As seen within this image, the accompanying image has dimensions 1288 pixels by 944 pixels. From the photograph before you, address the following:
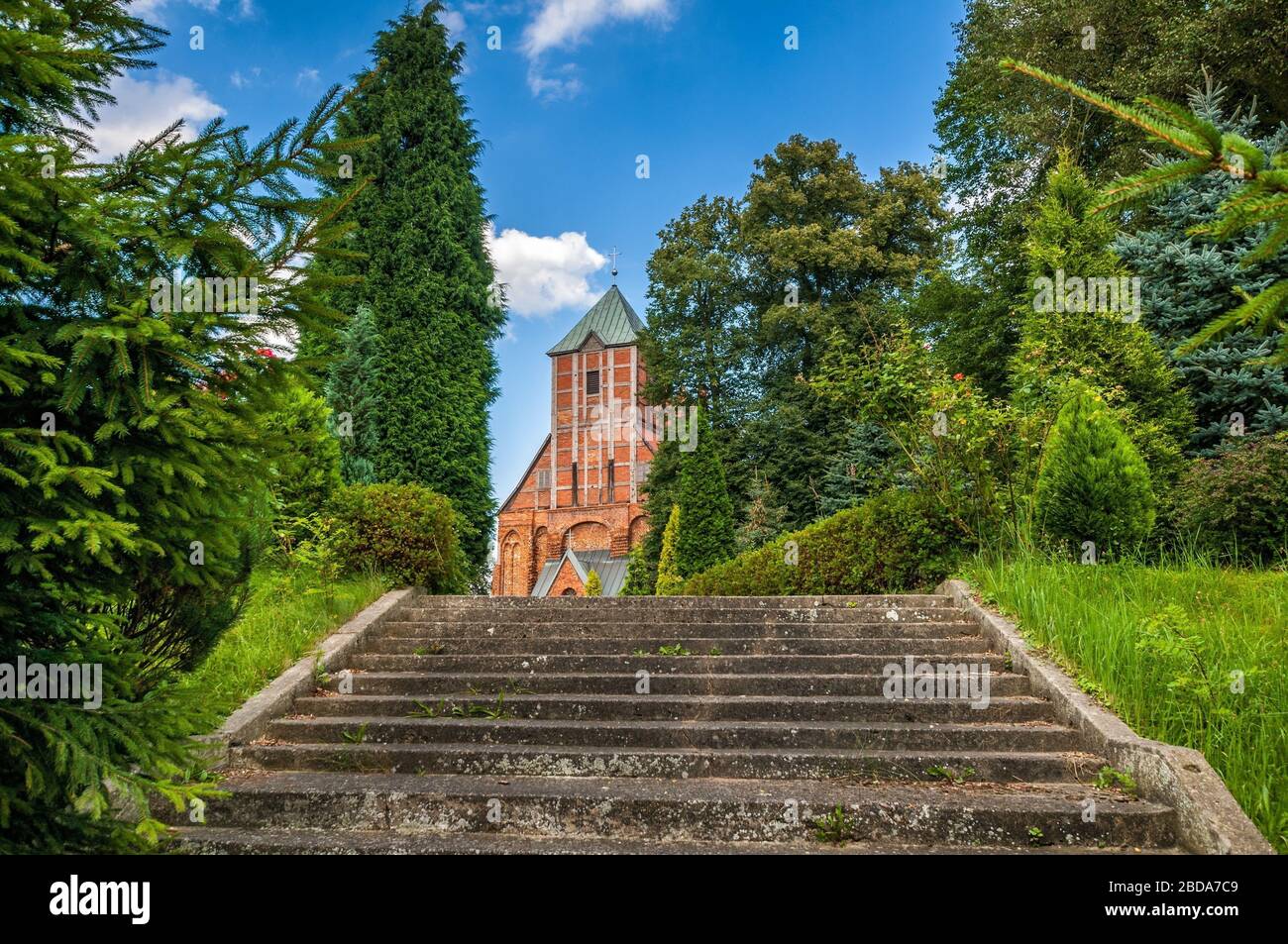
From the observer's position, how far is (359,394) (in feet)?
45.2

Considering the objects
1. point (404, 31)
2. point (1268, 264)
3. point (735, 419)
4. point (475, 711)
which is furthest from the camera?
→ point (735, 419)

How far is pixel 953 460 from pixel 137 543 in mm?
8013

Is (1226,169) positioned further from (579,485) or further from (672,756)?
(579,485)

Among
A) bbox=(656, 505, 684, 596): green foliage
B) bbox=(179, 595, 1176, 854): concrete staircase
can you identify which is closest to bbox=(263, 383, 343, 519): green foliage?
bbox=(179, 595, 1176, 854): concrete staircase

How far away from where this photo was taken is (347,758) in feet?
15.0

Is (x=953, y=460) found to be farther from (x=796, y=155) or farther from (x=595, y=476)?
(x=595, y=476)

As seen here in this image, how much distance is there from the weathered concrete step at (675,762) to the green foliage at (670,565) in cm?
1030

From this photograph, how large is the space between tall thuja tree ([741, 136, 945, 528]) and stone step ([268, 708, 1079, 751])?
14.5m

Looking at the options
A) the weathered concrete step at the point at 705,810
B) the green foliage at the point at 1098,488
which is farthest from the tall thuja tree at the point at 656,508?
the weathered concrete step at the point at 705,810

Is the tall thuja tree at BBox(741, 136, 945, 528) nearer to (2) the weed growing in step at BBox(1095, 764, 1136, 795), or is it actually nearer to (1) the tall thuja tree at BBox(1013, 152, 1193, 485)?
(1) the tall thuja tree at BBox(1013, 152, 1193, 485)

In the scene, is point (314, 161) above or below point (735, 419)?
below

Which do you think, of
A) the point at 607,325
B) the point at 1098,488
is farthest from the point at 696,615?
the point at 607,325

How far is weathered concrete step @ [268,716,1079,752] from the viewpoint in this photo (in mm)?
4551
